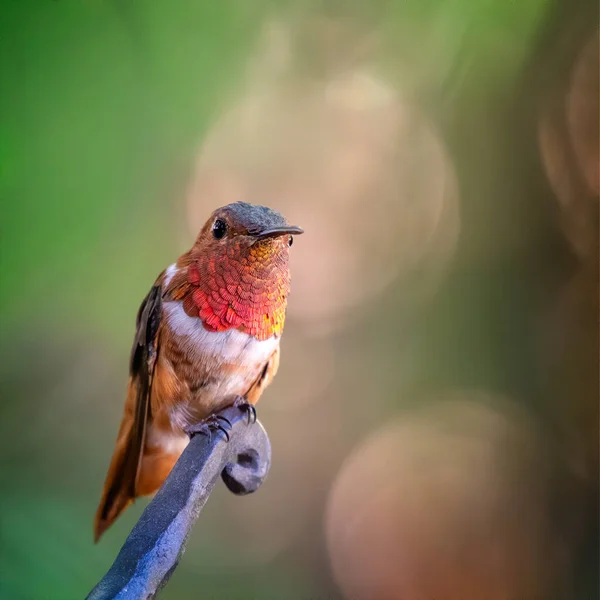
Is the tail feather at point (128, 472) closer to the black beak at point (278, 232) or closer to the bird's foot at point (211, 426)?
the bird's foot at point (211, 426)

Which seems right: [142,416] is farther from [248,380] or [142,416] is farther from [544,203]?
[544,203]

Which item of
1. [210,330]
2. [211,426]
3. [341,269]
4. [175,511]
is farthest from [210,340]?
[341,269]

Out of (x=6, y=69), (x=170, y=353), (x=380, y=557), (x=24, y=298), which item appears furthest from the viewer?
(x=380, y=557)

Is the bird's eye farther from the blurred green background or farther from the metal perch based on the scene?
the blurred green background

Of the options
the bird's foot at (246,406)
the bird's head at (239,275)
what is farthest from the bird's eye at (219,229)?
the bird's foot at (246,406)

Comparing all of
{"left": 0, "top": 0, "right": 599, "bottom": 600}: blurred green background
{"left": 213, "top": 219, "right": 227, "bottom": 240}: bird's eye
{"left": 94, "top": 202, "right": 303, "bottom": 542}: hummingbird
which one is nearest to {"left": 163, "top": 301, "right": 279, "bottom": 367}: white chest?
{"left": 94, "top": 202, "right": 303, "bottom": 542}: hummingbird

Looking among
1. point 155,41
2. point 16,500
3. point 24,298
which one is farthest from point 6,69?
point 16,500
